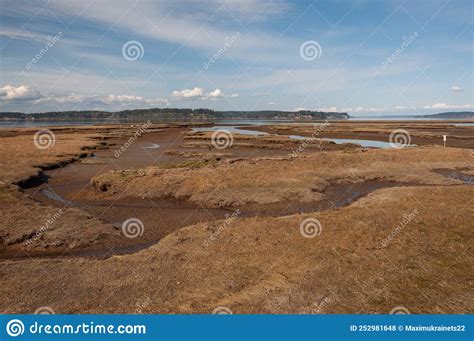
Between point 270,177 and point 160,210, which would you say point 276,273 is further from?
point 270,177

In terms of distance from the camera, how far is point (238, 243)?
18016 millimetres

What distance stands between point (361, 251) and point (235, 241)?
598cm

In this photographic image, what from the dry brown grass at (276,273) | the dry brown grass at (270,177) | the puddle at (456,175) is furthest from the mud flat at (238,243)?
the puddle at (456,175)

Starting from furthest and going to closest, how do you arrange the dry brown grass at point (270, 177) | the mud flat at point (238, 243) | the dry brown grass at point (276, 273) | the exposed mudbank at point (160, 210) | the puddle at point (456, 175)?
1. the puddle at point (456, 175)
2. the dry brown grass at point (270, 177)
3. the exposed mudbank at point (160, 210)
4. the mud flat at point (238, 243)
5. the dry brown grass at point (276, 273)

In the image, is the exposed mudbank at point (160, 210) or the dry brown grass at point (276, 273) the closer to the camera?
the dry brown grass at point (276, 273)

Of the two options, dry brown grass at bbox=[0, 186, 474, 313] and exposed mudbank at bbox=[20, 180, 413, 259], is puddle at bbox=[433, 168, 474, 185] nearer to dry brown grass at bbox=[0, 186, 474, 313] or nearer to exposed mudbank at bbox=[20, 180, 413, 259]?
exposed mudbank at bbox=[20, 180, 413, 259]

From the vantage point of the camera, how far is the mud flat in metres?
12.5

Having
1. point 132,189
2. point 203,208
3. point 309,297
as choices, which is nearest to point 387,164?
point 203,208

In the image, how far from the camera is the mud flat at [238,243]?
12523mm

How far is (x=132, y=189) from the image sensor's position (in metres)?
32.2

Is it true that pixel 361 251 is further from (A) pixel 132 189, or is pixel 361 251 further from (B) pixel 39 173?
(B) pixel 39 173

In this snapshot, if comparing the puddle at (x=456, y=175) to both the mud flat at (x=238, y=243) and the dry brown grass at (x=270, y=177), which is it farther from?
the dry brown grass at (x=270, y=177)

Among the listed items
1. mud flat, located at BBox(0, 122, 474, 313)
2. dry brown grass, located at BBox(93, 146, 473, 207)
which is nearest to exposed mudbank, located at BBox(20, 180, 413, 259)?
mud flat, located at BBox(0, 122, 474, 313)

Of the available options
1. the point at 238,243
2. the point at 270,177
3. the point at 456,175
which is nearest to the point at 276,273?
the point at 238,243
